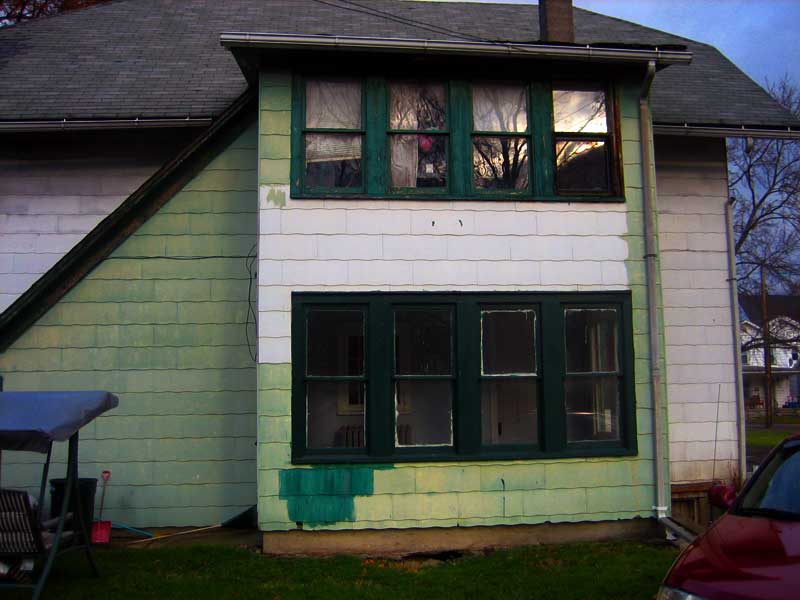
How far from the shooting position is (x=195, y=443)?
28.0 feet

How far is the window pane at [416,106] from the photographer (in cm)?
812

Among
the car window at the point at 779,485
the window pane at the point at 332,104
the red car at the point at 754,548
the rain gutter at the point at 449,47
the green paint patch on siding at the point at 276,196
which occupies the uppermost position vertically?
the rain gutter at the point at 449,47

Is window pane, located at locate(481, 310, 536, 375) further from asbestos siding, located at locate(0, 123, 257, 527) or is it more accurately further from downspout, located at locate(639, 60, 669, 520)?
asbestos siding, located at locate(0, 123, 257, 527)

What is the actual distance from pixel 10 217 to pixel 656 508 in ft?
28.0

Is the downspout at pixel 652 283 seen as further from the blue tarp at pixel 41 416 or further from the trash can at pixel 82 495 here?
the trash can at pixel 82 495

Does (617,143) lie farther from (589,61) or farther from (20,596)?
(20,596)

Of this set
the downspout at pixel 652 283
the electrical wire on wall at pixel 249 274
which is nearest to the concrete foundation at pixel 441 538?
the downspout at pixel 652 283

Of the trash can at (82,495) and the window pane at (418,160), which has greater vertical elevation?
the window pane at (418,160)

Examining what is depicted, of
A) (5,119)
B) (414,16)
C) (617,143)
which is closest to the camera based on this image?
(617,143)

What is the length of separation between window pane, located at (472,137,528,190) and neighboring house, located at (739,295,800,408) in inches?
1641

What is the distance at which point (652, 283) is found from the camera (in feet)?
26.5

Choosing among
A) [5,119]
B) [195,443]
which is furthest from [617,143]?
[5,119]

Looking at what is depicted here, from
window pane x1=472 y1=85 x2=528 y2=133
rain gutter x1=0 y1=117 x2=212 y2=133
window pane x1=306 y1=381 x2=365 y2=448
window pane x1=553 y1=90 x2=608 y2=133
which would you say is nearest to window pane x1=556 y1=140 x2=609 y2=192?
window pane x1=553 y1=90 x2=608 y2=133

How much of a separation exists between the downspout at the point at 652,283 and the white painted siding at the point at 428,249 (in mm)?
259
